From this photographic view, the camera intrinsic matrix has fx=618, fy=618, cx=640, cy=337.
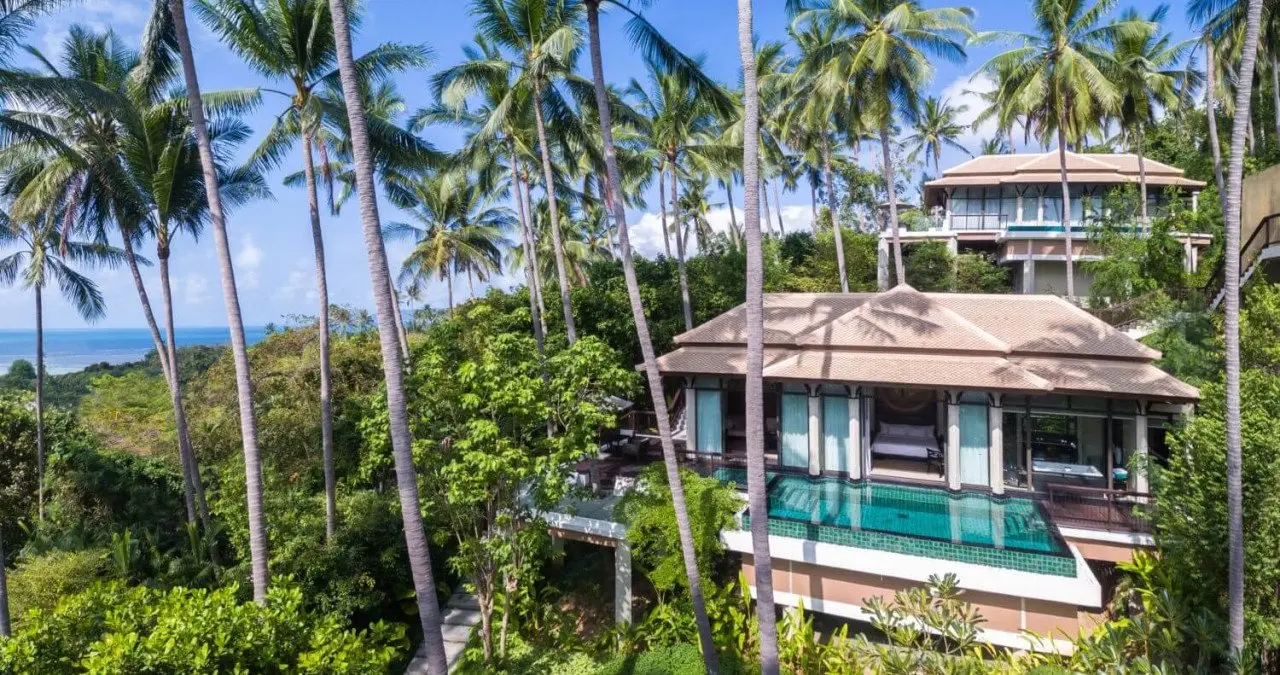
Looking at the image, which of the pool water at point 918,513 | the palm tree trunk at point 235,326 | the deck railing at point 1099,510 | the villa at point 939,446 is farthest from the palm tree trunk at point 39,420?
the deck railing at point 1099,510

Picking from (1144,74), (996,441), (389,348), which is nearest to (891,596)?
(996,441)

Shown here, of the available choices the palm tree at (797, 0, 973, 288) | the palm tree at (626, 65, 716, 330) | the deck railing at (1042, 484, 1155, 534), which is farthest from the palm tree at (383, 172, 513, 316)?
the deck railing at (1042, 484, 1155, 534)

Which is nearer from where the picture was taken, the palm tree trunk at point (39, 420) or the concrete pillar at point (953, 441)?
the concrete pillar at point (953, 441)

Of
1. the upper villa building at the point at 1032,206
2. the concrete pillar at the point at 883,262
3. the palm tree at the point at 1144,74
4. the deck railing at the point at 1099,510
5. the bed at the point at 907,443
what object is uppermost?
the palm tree at the point at 1144,74

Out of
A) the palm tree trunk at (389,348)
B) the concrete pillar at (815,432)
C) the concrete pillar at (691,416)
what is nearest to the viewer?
the palm tree trunk at (389,348)

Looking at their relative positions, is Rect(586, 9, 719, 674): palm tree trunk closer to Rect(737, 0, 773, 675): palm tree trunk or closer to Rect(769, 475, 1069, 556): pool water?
Rect(737, 0, 773, 675): palm tree trunk

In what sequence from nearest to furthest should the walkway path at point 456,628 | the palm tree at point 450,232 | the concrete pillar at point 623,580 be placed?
the concrete pillar at point 623,580 < the walkway path at point 456,628 < the palm tree at point 450,232

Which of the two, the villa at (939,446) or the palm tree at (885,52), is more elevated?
the palm tree at (885,52)

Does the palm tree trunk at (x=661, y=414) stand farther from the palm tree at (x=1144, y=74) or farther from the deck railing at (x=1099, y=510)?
the palm tree at (x=1144, y=74)
